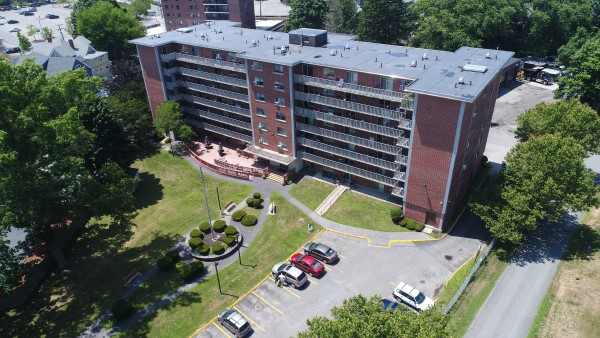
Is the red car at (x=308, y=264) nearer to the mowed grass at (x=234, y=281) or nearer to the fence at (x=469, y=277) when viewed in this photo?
the mowed grass at (x=234, y=281)

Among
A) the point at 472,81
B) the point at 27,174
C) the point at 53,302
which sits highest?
the point at 472,81

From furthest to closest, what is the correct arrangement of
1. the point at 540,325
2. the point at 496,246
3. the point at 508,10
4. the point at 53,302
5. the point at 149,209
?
the point at 508,10
the point at 149,209
the point at 496,246
the point at 53,302
the point at 540,325

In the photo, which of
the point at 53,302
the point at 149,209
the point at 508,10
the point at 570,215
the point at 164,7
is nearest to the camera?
the point at 53,302

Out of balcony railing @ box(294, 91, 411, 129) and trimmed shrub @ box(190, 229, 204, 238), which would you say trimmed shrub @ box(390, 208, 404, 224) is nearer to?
balcony railing @ box(294, 91, 411, 129)

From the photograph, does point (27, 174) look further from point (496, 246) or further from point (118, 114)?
point (496, 246)

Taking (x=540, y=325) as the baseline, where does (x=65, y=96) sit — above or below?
above

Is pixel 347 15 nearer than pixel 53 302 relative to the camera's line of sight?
No

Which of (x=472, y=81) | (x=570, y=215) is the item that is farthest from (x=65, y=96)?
(x=570, y=215)
